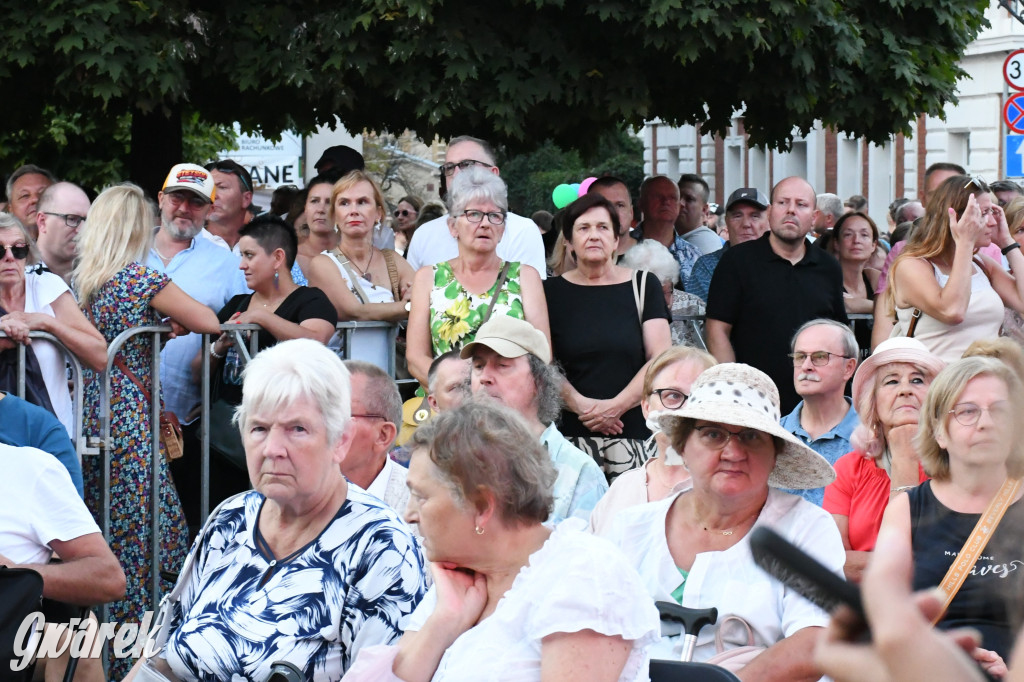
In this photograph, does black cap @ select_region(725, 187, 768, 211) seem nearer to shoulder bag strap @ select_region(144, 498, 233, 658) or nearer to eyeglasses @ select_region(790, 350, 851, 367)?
eyeglasses @ select_region(790, 350, 851, 367)

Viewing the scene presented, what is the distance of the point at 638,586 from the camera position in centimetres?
→ 322

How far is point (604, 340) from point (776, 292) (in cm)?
163

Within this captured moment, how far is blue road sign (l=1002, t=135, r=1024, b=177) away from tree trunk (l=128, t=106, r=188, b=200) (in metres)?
7.37

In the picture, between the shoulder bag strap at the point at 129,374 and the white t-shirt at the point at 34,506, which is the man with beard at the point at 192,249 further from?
the white t-shirt at the point at 34,506

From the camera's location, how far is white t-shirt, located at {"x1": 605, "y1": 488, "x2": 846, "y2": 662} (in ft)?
13.1

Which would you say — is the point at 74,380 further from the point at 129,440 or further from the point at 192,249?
the point at 192,249

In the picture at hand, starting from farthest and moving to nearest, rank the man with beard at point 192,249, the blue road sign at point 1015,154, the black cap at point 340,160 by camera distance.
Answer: the blue road sign at point 1015,154 < the black cap at point 340,160 < the man with beard at point 192,249

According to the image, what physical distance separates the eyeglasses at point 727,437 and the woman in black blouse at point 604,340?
2072 mm

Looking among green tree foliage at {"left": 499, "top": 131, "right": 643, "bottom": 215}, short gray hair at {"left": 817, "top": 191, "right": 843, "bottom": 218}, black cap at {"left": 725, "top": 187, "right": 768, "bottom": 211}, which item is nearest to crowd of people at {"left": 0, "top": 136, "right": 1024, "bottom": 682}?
black cap at {"left": 725, "top": 187, "right": 768, "bottom": 211}

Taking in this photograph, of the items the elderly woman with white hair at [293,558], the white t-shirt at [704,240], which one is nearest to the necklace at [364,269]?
the elderly woman with white hair at [293,558]

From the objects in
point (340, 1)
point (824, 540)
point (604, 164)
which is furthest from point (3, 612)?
point (604, 164)

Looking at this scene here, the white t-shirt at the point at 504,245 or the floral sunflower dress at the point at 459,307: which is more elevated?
the white t-shirt at the point at 504,245

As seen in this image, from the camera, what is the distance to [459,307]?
6.44m

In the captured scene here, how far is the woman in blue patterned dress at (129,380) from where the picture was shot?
6090mm
